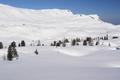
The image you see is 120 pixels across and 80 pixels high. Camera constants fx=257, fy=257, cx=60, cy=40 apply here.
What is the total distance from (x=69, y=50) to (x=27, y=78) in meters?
90.2

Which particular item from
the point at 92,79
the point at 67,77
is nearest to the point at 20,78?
the point at 67,77

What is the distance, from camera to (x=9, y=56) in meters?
67.2

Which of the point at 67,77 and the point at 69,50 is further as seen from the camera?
the point at 69,50

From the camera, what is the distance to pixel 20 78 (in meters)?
32.9

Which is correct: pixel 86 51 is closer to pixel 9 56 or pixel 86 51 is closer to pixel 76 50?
pixel 76 50

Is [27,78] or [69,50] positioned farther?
[69,50]

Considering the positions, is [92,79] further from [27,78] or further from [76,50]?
[76,50]

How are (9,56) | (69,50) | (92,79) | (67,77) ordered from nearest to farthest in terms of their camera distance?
(92,79) < (67,77) < (9,56) < (69,50)

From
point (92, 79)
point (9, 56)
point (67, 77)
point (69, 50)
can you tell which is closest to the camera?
point (92, 79)

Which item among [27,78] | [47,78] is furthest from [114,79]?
[27,78]

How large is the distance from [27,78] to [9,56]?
117 ft

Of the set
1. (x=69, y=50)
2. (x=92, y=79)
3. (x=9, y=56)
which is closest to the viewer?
(x=92, y=79)

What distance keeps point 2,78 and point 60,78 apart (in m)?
7.58

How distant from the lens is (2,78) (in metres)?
33.3
